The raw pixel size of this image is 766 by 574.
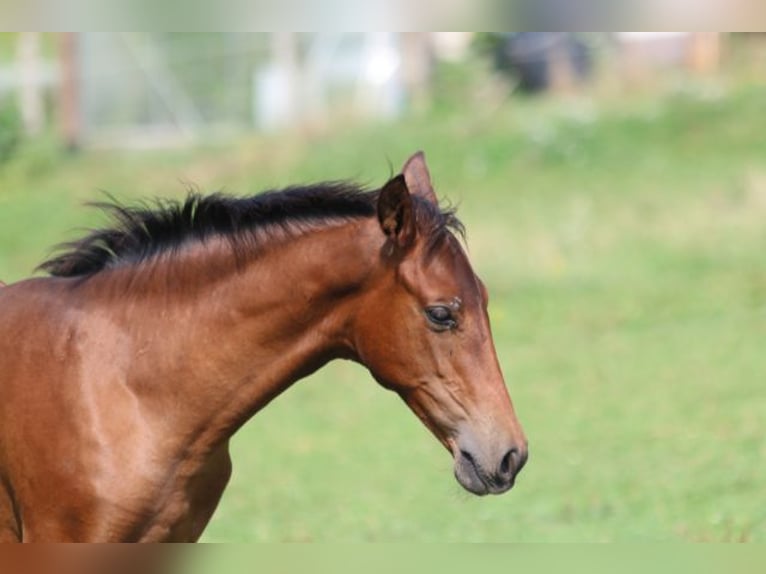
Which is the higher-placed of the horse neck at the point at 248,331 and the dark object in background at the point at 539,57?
the horse neck at the point at 248,331

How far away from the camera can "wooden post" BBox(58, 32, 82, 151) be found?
22.5 m

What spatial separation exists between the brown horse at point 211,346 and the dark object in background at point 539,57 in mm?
19689

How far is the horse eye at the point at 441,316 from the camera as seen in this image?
14.8 feet

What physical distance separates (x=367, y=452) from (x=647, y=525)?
3734 mm

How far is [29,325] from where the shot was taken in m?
4.89

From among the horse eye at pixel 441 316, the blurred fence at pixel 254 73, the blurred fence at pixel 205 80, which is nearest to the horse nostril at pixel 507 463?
the horse eye at pixel 441 316

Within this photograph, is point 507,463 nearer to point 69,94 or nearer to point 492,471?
point 492,471

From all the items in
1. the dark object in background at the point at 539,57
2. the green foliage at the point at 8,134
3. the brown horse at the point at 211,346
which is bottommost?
the dark object in background at the point at 539,57

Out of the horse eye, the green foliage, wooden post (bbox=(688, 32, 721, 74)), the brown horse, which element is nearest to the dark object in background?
wooden post (bbox=(688, 32, 721, 74))

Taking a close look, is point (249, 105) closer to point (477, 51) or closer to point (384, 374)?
point (477, 51)

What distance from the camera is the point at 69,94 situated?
22.8 meters

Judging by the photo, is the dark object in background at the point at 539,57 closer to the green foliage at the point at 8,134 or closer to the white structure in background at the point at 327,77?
the white structure in background at the point at 327,77

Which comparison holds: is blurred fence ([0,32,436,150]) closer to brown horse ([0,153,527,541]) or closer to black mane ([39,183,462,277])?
black mane ([39,183,462,277])

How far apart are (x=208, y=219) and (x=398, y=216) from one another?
28.8 inches
